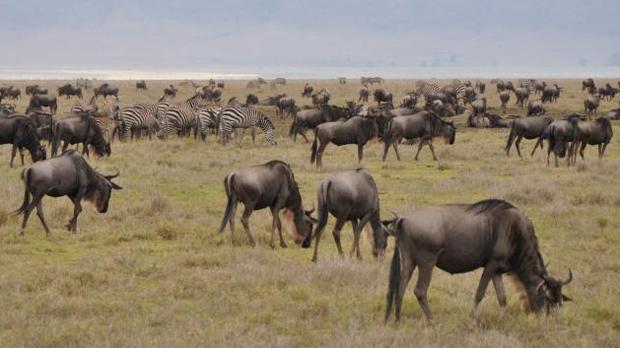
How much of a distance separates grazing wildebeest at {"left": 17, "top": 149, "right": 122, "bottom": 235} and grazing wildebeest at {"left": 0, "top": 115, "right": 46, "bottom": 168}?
7.56 meters

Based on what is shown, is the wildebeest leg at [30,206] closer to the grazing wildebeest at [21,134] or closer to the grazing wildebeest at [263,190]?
the grazing wildebeest at [263,190]

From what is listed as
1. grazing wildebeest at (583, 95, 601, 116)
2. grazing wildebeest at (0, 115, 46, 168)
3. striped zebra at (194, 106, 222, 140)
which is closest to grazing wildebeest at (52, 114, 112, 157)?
grazing wildebeest at (0, 115, 46, 168)

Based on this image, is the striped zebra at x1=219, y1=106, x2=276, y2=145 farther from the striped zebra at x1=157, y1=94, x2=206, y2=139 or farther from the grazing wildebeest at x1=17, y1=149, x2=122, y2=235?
the grazing wildebeest at x1=17, y1=149, x2=122, y2=235

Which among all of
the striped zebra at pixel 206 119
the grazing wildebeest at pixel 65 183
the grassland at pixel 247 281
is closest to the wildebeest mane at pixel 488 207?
the grassland at pixel 247 281

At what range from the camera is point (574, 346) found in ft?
27.9

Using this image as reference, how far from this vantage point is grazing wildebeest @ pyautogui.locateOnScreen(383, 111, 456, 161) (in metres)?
27.0

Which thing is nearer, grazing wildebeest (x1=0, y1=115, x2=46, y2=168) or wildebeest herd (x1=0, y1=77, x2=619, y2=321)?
wildebeest herd (x1=0, y1=77, x2=619, y2=321)

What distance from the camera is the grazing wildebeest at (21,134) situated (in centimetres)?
2139

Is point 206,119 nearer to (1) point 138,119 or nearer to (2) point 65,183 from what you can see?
(1) point 138,119

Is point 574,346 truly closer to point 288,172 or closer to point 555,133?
point 288,172

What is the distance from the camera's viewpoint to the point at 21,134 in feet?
70.5

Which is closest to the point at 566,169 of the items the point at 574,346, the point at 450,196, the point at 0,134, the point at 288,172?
the point at 450,196

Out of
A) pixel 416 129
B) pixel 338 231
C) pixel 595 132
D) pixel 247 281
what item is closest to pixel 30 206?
pixel 247 281

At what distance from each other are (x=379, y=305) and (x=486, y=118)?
32881 mm
